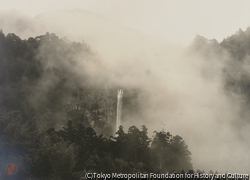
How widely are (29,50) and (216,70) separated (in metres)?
43.5

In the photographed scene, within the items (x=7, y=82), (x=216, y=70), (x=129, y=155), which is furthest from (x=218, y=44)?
(x=7, y=82)

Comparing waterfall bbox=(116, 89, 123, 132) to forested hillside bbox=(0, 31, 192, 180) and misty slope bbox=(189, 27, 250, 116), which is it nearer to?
forested hillside bbox=(0, 31, 192, 180)

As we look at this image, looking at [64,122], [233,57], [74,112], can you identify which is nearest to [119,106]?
[74,112]

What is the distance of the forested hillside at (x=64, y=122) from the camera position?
31.5 meters

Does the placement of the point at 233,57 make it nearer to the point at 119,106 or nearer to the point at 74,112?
the point at 119,106

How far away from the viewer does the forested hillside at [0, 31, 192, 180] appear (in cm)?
3152

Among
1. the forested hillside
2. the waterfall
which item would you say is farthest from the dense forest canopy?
the waterfall

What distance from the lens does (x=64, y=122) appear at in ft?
151

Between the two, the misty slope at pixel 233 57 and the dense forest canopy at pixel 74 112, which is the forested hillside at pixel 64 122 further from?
the misty slope at pixel 233 57

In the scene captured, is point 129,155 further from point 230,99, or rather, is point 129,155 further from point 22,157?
point 230,99

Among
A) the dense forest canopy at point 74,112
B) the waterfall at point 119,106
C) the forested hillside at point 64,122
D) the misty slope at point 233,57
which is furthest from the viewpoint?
the misty slope at point 233,57

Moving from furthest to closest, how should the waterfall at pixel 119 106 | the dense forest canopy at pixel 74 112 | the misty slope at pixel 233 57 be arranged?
the misty slope at pixel 233 57 < the waterfall at pixel 119 106 < the dense forest canopy at pixel 74 112

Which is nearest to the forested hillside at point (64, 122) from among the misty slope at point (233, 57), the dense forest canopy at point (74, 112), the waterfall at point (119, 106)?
the dense forest canopy at point (74, 112)

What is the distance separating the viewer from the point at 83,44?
5894 centimetres
